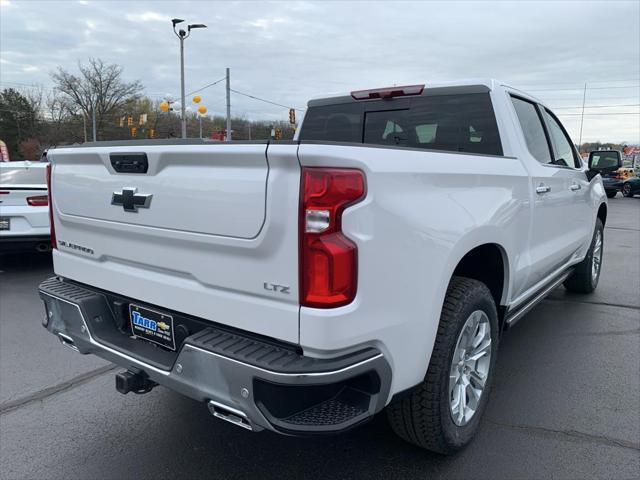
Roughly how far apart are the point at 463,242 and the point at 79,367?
3104mm

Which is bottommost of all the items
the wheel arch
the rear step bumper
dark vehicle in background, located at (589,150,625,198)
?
the rear step bumper

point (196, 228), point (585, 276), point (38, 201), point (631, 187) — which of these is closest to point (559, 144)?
point (585, 276)

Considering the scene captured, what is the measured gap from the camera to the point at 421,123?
379 cm

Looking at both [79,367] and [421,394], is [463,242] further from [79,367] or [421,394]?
[79,367]

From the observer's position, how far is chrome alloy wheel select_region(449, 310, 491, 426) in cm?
262

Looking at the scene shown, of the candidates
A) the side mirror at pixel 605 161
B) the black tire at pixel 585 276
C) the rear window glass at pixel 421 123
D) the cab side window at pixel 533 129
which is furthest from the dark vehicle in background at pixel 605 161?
the rear window glass at pixel 421 123

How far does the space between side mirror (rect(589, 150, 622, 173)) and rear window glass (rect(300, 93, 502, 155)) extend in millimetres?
2374

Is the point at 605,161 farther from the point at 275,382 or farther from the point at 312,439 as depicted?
the point at 275,382

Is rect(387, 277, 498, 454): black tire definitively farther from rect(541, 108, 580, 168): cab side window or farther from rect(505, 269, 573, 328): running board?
rect(541, 108, 580, 168): cab side window

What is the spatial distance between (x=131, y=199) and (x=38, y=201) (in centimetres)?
533

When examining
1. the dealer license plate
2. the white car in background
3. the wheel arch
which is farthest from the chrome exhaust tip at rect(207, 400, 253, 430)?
the white car in background

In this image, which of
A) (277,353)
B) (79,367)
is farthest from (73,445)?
(277,353)

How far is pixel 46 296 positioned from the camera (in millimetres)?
2869

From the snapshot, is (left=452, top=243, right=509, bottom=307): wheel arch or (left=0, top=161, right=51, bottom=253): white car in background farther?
(left=0, top=161, right=51, bottom=253): white car in background
